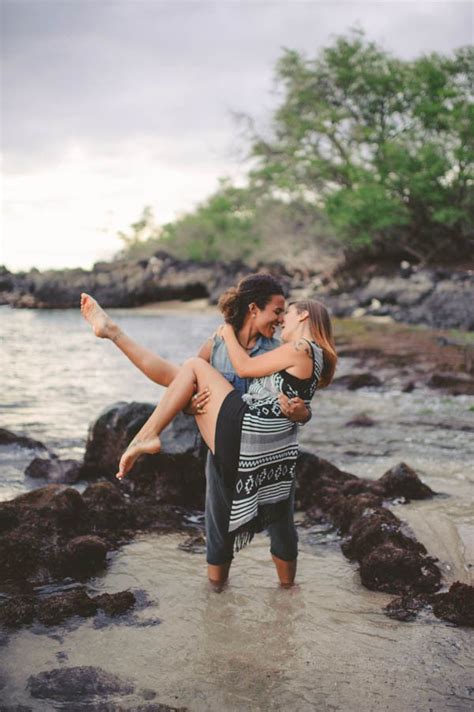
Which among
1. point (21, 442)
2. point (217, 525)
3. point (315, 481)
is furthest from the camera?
point (21, 442)

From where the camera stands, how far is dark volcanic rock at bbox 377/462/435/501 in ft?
20.0

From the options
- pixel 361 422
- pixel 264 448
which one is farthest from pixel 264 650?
pixel 361 422

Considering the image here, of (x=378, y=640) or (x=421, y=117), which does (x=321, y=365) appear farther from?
(x=421, y=117)

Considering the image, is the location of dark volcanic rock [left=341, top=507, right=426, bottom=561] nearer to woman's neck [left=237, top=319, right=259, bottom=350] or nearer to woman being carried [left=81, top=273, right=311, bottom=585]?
woman being carried [left=81, top=273, right=311, bottom=585]

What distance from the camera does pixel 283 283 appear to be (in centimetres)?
3575

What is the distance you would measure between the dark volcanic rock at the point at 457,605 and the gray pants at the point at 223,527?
902 mm

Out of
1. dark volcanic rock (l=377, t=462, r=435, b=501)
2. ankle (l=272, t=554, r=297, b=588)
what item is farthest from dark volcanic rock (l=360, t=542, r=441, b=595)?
dark volcanic rock (l=377, t=462, r=435, b=501)

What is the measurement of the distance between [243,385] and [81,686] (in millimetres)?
1830

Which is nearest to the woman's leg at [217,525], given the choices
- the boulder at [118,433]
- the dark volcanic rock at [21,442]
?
the boulder at [118,433]

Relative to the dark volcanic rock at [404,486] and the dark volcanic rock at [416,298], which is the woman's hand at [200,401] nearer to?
the dark volcanic rock at [404,486]

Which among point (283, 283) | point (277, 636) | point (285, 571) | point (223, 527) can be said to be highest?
point (283, 283)

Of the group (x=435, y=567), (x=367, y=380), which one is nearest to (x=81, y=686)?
(x=435, y=567)

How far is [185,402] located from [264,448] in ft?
1.76

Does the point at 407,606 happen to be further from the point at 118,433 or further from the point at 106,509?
the point at 118,433
